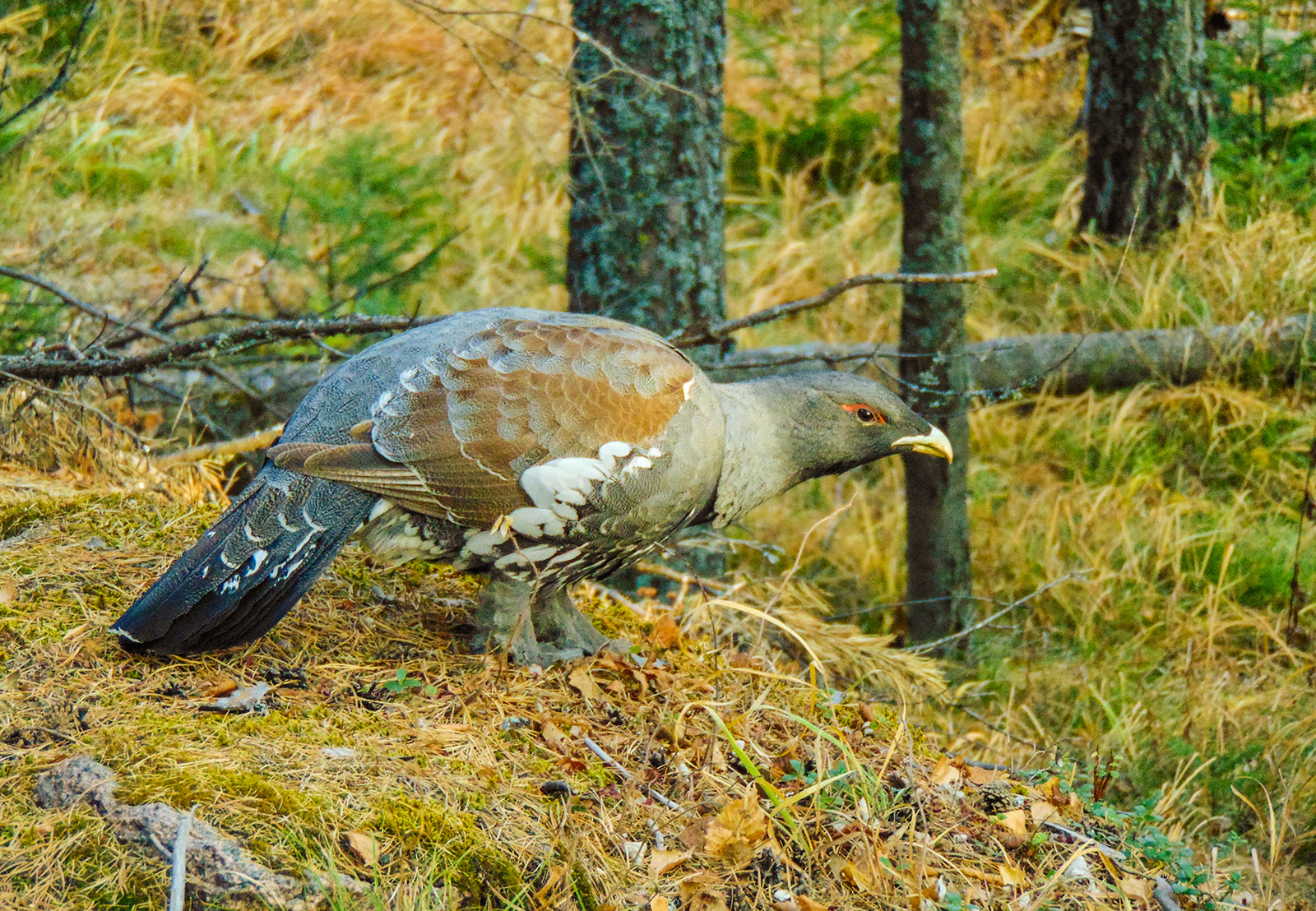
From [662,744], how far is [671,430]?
0.96 meters

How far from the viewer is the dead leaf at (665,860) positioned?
8.71ft

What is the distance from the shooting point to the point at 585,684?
3.49m

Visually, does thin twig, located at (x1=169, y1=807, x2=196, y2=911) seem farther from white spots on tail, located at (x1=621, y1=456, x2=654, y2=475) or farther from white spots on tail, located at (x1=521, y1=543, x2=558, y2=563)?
white spots on tail, located at (x1=621, y1=456, x2=654, y2=475)

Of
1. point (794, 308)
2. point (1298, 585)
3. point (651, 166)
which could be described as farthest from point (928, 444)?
point (1298, 585)

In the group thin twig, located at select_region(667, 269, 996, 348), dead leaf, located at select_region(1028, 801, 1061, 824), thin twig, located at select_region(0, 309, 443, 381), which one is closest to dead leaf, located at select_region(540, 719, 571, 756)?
dead leaf, located at select_region(1028, 801, 1061, 824)

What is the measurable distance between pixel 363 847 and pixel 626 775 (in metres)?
0.80

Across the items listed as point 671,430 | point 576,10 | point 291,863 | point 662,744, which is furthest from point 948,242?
point 291,863

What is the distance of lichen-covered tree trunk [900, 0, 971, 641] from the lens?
16.1ft

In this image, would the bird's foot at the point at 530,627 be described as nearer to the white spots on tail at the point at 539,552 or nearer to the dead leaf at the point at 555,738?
the white spots on tail at the point at 539,552

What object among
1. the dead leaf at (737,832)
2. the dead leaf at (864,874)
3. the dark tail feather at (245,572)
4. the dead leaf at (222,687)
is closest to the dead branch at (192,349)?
the dark tail feather at (245,572)

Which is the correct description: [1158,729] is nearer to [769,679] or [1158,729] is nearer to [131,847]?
[769,679]

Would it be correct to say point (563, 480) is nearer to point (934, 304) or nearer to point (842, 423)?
point (842, 423)

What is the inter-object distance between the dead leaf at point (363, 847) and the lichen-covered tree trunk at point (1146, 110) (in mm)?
6361

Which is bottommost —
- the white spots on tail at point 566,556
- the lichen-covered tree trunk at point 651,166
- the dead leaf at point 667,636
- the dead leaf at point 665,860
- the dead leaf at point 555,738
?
the dead leaf at point 667,636
